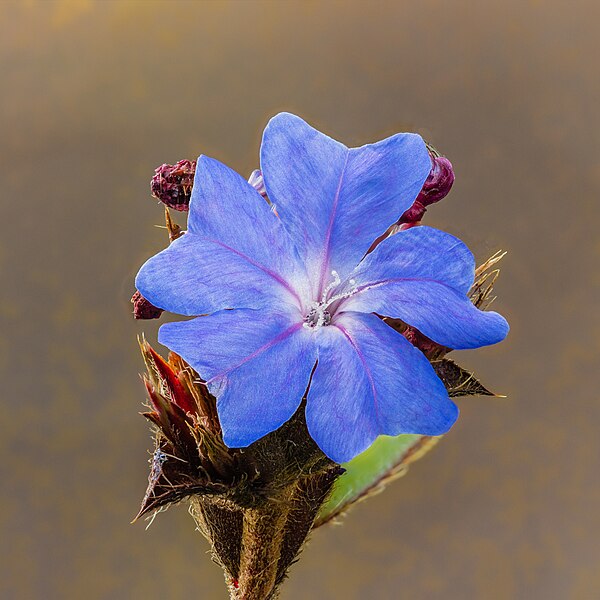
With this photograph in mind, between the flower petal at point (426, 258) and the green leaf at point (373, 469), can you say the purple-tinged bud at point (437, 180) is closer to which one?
the flower petal at point (426, 258)

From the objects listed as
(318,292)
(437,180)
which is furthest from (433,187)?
(318,292)

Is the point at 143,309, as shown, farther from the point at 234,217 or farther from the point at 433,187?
the point at 433,187

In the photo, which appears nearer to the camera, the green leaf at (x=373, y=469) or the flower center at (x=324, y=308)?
the flower center at (x=324, y=308)

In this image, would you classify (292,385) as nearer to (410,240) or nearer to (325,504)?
(410,240)

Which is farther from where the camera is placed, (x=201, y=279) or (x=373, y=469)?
(x=373, y=469)

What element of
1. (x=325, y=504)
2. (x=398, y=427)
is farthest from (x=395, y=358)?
(x=325, y=504)

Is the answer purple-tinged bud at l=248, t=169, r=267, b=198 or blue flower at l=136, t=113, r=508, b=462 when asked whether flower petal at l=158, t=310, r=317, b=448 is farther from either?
purple-tinged bud at l=248, t=169, r=267, b=198

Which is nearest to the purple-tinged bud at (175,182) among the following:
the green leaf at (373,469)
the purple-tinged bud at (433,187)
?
the purple-tinged bud at (433,187)
